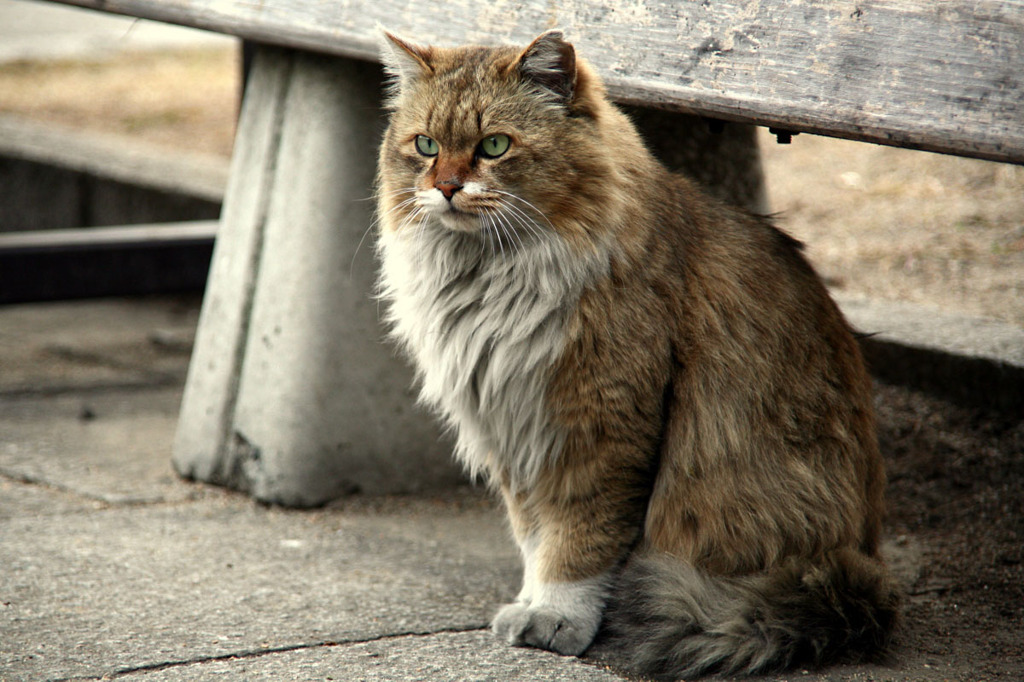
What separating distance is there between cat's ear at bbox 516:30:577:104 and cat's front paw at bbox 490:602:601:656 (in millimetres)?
1142

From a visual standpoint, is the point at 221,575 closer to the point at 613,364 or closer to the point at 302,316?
the point at 302,316

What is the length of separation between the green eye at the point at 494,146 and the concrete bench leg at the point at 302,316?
2.88ft

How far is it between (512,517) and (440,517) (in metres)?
0.68

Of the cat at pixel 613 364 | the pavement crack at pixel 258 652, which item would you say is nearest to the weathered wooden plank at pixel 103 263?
the cat at pixel 613 364

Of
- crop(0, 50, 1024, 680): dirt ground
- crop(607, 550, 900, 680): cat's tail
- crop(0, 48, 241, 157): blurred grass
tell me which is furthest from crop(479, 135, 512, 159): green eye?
crop(0, 48, 241, 157): blurred grass

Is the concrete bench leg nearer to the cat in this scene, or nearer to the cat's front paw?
the cat

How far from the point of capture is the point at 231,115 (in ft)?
25.7

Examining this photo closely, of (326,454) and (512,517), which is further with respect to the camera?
(326,454)

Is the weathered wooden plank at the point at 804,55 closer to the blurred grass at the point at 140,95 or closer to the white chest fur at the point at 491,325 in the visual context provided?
the white chest fur at the point at 491,325

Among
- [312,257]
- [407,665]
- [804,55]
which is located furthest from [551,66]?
[407,665]

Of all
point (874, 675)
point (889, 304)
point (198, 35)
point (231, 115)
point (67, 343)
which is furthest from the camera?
point (198, 35)

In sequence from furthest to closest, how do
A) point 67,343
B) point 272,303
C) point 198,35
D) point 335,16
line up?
point 198,35
point 67,343
point 272,303
point 335,16

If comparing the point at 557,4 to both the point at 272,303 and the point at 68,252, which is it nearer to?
the point at 272,303

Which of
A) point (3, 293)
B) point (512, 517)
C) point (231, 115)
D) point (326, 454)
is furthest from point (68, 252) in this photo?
point (231, 115)
